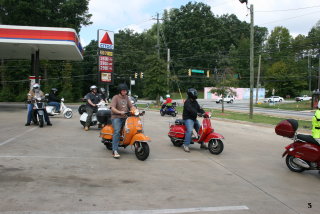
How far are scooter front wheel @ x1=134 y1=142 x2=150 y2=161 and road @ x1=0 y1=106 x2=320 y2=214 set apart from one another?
0.15 meters

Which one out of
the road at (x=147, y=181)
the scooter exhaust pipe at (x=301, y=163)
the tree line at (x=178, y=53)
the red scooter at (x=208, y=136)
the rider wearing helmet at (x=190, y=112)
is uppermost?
the tree line at (x=178, y=53)

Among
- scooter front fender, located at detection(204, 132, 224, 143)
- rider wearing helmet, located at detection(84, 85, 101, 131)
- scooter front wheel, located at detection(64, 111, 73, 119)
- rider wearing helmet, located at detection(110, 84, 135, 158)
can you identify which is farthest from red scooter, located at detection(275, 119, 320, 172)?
scooter front wheel, located at detection(64, 111, 73, 119)

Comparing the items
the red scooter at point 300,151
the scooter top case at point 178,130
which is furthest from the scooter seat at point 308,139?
the scooter top case at point 178,130

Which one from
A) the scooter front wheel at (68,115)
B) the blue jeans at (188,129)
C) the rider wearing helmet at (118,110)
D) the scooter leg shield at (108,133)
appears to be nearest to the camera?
the rider wearing helmet at (118,110)

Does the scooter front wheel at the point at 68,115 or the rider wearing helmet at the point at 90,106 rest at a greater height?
the rider wearing helmet at the point at 90,106

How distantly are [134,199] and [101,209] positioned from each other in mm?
→ 591

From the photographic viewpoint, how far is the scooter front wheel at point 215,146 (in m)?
8.20

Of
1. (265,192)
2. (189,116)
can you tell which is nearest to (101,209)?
(265,192)

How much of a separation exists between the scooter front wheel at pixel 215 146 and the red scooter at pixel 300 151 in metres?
1.90

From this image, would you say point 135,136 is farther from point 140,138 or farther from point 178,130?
point 178,130

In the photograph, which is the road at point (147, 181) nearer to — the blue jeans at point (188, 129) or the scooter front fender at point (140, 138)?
the blue jeans at point (188, 129)

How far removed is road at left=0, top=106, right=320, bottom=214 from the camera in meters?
4.24

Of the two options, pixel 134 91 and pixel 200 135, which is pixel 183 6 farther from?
pixel 200 135

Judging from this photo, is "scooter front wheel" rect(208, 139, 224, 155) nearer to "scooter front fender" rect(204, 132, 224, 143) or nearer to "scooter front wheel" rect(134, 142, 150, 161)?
"scooter front fender" rect(204, 132, 224, 143)
